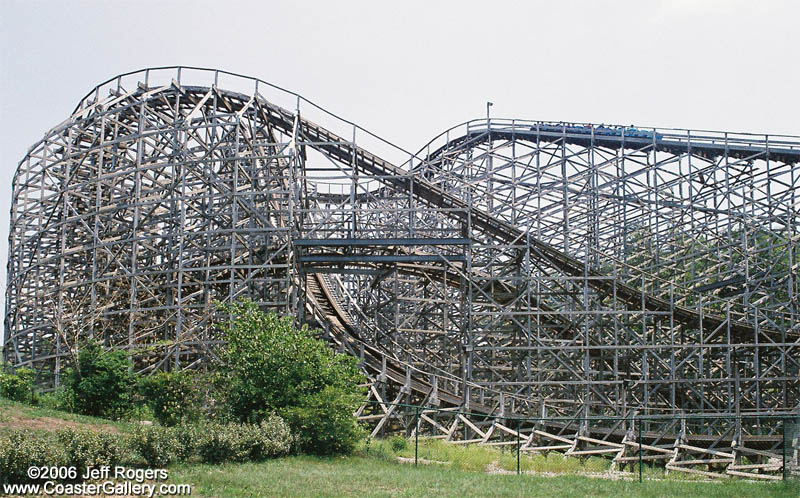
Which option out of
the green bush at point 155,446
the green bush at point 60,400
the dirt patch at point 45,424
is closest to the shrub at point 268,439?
the green bush at point 155,446

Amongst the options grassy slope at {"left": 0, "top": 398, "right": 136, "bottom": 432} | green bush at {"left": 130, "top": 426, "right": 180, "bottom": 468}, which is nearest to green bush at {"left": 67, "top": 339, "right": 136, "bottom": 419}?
grassy slope at {"left": 0, "top": 398, "right": 136, "bottom": 432}

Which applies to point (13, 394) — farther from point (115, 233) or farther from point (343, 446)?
point (343, 446)

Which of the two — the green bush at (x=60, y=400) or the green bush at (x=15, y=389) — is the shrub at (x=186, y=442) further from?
the green bush at (x=15, y=389)

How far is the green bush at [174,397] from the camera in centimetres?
1883

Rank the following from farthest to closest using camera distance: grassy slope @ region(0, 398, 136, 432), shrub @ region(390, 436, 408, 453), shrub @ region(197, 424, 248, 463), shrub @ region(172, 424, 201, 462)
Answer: shrub @ region(390, 436, 408, 453) < grassy slope @ region(0, 398, 136, 432) < shrub @ region(197, 424, 248, 463) < shrub @ region(172, 424, 201, 462)

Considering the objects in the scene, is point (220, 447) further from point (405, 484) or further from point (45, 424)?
point (45, 424)

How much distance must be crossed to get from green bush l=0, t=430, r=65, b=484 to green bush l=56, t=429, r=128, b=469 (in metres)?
0.26

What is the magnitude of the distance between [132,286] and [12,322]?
674 centimetres

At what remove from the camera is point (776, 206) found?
2752 centimetres

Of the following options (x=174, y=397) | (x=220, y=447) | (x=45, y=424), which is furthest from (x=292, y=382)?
(x=45, y=424)

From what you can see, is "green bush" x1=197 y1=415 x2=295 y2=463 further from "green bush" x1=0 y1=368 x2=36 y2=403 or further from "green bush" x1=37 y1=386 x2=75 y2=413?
"green bush" x1=0 y1=368 x2=36 y2=403

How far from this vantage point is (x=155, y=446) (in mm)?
13891

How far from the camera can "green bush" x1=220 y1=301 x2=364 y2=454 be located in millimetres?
16812

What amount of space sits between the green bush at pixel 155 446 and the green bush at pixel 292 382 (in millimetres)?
2976
